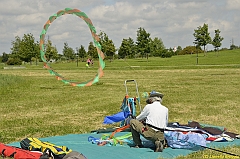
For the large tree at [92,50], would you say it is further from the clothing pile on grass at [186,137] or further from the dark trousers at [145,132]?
the dark trousers at [145,132]

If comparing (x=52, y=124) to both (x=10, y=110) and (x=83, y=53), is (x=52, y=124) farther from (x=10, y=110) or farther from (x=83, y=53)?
(x=83, y=53)

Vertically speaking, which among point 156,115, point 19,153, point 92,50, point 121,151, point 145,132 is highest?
point 92,50

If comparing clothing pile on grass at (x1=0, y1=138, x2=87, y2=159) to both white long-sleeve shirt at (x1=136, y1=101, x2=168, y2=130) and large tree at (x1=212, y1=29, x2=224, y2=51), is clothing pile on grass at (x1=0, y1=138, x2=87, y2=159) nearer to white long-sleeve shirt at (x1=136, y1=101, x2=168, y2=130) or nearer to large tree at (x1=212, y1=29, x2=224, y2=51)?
white long-sleeve shirt at (x1=136, y1=101, x2=168, y2=130)

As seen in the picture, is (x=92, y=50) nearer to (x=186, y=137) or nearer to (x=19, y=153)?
(x=186, y=137)

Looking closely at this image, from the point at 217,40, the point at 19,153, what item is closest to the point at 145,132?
the point at 19,153

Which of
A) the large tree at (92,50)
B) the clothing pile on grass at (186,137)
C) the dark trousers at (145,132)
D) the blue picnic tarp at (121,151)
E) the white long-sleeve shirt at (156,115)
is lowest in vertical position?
the blue picnic tarp at (121,151)

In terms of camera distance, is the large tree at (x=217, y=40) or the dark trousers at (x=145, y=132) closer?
the dark trousers at (x=145, y=132)

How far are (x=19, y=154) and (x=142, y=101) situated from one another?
9261mm

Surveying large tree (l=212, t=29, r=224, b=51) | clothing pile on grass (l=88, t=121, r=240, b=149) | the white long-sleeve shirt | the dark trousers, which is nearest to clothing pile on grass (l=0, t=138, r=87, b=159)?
clothing pile on grass (l=88, t=121, r=240, b=149)

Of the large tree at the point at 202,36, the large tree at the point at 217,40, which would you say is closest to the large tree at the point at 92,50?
the large tree at the point at 202,36

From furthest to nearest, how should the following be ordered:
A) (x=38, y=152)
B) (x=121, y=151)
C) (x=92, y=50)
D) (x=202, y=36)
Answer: (x=202, y=36) → (x=92, y=50) → (x=121, y=151) → (x=38, y=152)

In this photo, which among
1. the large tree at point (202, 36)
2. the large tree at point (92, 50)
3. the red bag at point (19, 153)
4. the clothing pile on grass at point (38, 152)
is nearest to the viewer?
the clothing pile on grass at point (38, 152)

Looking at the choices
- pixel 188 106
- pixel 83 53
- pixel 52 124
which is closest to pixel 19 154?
pixel 52 124

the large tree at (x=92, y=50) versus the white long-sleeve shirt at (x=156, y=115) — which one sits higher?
the large tree at (x=92, y=50)
